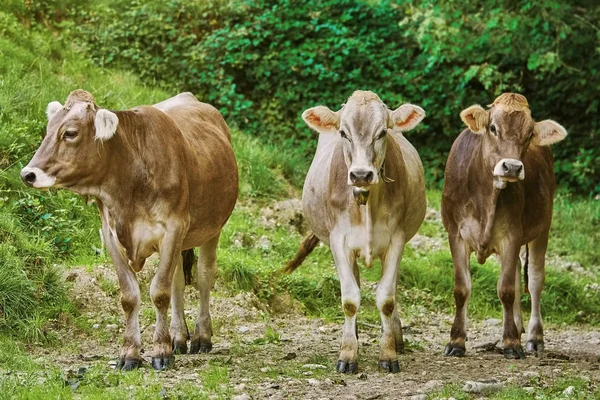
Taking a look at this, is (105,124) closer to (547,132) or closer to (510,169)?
(510,169)

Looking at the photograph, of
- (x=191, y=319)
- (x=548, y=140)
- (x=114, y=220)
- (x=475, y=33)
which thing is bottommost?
(x=191, y=319)

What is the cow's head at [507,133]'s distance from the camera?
876cm

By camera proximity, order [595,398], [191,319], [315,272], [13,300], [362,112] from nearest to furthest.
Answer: [595,398]
[362,112]
[13,300]
[191,319]
[315,272]

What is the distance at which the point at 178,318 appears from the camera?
909cm

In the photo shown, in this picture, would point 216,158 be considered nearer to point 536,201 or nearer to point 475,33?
point 536,201

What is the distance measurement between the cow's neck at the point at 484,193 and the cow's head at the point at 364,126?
123 cm

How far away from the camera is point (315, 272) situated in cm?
1208

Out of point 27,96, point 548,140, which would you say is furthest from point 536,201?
point 27,96

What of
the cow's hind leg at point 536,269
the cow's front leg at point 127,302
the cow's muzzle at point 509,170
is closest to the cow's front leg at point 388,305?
the cow's muzzle at point 509,170

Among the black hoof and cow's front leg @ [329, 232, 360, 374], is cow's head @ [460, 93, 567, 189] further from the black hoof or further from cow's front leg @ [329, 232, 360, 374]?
the black hoof

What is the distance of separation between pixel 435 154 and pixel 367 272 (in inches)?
219

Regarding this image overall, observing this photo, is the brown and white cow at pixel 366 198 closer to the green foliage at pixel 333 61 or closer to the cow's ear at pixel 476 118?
the cow's ear at pixel 476 118

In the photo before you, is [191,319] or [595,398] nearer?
[595,398]

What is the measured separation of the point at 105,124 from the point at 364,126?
1.98 meters
